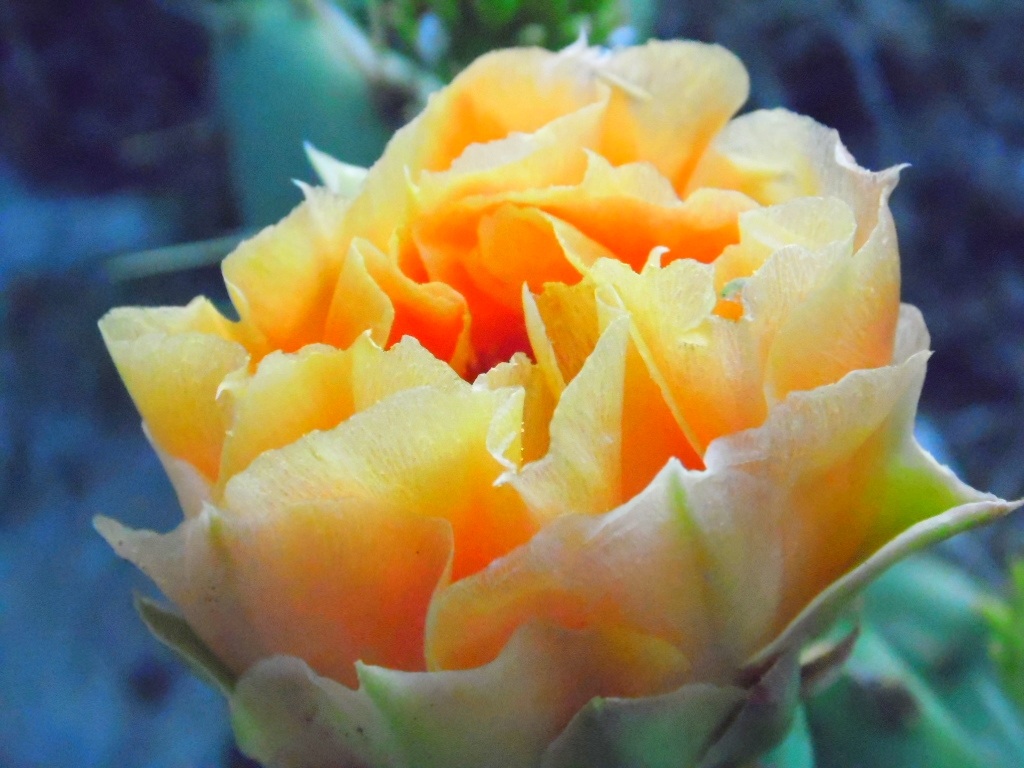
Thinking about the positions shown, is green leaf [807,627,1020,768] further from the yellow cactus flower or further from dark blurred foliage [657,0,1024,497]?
dark blurred foliage [657,0,1024,497]

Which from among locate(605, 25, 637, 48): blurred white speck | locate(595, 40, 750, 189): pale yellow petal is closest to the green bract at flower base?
locate(595, 40, 750, 189): pale yellow petal

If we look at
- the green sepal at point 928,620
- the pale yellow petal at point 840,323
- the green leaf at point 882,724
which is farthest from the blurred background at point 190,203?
the pale yellow petal at point 840,323

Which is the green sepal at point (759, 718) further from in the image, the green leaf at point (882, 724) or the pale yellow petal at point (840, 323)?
the green leaf at point (882, 724)

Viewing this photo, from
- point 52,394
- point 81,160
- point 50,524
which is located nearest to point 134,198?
point 81,160

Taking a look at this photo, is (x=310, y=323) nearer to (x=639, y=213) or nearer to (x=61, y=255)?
(x=639, y=213)

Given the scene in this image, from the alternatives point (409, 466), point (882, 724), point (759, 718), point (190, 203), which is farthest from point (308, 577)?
point (190, 203)
